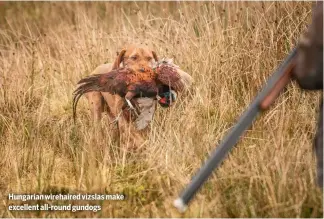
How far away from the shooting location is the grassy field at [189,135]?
2947mm

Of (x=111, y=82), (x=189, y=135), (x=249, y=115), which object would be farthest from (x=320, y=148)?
(x=111, y=82)

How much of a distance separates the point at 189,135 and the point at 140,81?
454mm

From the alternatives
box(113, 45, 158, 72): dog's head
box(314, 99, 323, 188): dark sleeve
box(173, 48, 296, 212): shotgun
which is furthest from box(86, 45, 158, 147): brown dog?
box(314, 99, 323, 188): dark sleeve

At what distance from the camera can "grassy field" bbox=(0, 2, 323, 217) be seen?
116 inches

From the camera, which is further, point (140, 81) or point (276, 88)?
point (140, 81)

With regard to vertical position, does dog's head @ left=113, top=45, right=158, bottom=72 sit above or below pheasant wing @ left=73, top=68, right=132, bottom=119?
above

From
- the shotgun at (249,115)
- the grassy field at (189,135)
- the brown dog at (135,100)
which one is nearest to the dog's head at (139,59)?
the brown dog at (135,100)

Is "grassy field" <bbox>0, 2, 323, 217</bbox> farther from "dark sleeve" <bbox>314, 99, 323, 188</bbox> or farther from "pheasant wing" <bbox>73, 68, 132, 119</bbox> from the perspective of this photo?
"pheasant wing" <bbox>73, 68, 132, 119</bbox>

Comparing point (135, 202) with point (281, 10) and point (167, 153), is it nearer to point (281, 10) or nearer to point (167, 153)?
point (167, 153)

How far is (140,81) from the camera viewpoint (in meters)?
3.58

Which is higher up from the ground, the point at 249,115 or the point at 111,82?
the point at 249,115

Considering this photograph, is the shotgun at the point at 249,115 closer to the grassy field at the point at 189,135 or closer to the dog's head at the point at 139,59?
the grassy field at the point at 189,135

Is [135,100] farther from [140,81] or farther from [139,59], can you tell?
[139,59]

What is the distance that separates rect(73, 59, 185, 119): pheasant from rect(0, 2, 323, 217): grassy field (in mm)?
239
